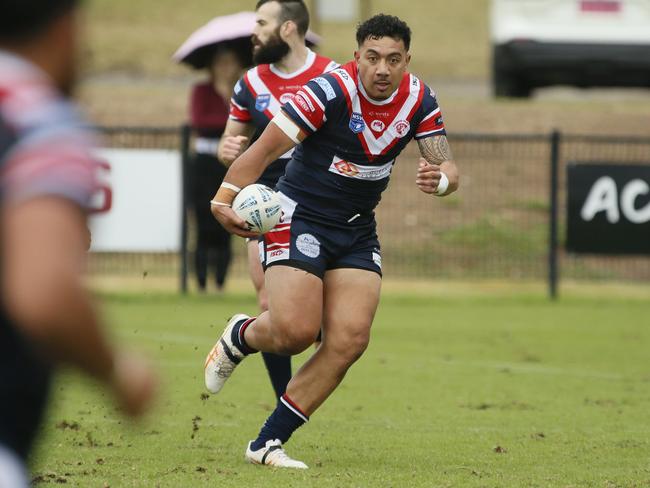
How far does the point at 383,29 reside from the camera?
6375 millimetres

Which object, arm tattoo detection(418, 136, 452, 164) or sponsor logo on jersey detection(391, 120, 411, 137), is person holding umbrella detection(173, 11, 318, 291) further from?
sponsor logo on jersey detection(391, 120, 411, 137)

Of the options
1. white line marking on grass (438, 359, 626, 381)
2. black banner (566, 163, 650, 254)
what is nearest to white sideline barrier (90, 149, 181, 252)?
black banner (566, 163, 650, 254)

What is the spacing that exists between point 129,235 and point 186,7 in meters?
30.4

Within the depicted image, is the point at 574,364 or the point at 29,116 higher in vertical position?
the point at 29,116

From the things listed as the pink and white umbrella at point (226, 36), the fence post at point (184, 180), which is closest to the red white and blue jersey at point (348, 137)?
the pink and white umbrella at point (226, 36)

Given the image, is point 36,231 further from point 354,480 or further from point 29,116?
point 354,480

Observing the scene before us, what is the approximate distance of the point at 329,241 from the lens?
21.5 feet

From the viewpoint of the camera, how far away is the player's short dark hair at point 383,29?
20.9 feet

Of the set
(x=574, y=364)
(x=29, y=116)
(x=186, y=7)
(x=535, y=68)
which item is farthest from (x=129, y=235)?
(x=186, y=7)

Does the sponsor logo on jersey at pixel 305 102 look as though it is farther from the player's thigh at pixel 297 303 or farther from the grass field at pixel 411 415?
the grass field at pixel 411 415

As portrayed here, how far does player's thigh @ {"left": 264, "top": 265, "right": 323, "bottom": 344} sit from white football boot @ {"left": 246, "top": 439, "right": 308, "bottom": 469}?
0.51m

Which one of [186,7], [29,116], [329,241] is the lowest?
[329,241]

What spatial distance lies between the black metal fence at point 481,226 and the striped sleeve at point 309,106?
30.4 feet

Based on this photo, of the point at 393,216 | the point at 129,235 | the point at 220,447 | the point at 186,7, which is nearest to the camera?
the point at 220,447
